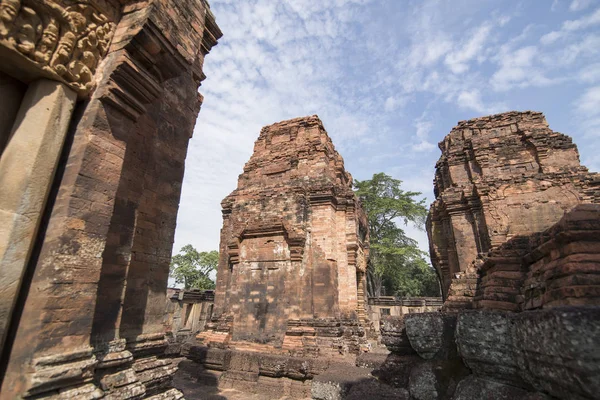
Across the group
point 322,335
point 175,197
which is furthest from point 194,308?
point 175,197

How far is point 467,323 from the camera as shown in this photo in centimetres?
249

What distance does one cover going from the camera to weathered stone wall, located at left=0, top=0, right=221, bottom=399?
227 cm

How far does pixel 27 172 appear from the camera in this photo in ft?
7.83

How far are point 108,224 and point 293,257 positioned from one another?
845cm

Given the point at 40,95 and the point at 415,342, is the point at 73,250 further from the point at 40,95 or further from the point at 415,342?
the point at 415,342

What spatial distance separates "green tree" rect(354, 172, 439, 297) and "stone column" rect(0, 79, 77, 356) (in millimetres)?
26550

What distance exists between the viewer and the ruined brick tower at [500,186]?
10711mm

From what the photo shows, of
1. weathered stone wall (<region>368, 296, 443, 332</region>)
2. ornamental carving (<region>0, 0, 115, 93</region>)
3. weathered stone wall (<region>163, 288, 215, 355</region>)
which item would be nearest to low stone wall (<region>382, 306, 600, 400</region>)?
ornamental carving (<region>0, 0, 115, 93</region>)

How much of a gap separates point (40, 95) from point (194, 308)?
2303 cm

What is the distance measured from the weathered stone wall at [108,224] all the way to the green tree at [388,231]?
25.1 m

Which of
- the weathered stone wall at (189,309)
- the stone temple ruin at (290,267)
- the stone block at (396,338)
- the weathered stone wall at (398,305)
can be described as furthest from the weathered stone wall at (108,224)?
the weathered stone wall at (398,305)

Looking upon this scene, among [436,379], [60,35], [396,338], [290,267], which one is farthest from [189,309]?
[60,35]

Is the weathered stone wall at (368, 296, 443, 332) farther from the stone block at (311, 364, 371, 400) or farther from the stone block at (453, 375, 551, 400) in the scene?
the stone block at (453, 375, 551, 400)

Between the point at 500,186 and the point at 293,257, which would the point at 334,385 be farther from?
the point at 500,186
